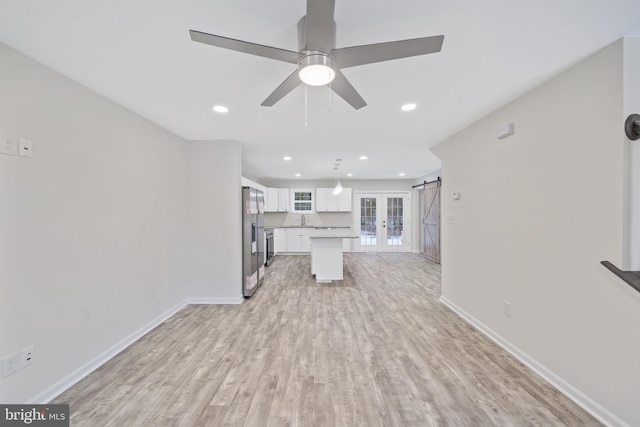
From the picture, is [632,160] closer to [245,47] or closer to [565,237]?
[565,237]

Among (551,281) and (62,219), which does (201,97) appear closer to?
(62,219)

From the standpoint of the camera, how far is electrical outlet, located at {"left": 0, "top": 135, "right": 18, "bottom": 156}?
5.07 feet

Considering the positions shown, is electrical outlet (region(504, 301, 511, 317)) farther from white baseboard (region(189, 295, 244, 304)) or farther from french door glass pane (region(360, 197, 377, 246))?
french door glass pane (region(360, 197, 377, 246))

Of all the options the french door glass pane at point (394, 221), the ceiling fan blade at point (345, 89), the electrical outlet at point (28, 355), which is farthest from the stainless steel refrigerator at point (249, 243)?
the french door glass pane at point (394, 221)

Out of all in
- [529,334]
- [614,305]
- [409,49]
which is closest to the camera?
[409,49]

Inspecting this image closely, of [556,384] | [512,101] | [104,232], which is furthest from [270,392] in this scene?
[512,101]

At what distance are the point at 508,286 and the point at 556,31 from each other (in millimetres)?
2101

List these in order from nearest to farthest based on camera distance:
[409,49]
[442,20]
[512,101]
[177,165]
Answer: [409,49], [442,20], [512,101], [177,165]

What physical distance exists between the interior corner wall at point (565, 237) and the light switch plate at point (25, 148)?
3856 mm

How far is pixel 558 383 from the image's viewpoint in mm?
1905

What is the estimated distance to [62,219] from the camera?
6.26 feet

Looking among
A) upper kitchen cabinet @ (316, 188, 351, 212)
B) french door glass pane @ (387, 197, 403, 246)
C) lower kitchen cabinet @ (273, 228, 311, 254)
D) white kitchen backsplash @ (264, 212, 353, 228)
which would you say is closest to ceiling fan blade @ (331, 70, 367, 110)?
upper kitchen cabinet @ (316, 188, 351, 212)

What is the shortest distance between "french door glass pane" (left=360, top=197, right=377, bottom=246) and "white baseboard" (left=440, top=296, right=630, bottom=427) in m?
5.44

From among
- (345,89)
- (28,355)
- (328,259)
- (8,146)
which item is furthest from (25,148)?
(328,259)
